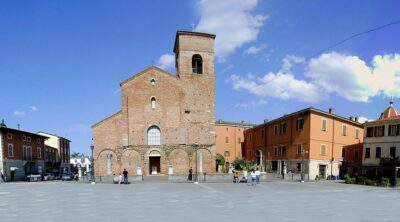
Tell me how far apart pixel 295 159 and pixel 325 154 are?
3.78 metres

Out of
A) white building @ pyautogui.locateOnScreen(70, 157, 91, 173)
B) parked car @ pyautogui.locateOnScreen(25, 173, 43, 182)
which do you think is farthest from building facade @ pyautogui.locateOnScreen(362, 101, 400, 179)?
parked car @ pyautogui.locateOnScreen(25, 173, 43, 182)

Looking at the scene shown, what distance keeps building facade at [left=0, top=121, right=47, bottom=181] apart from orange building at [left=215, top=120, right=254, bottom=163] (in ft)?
108

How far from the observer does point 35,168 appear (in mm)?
53625

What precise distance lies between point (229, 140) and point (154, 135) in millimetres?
24337

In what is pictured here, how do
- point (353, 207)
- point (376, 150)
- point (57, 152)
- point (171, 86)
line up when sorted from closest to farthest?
1. point (353, 207)
2. point (376, 150)
3. point (171, 86)
4. point (57, 152)

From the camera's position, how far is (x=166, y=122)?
144 feet

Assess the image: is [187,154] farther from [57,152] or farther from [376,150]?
[57,152]

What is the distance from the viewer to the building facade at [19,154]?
43.9 metres

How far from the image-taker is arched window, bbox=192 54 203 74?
4556cm

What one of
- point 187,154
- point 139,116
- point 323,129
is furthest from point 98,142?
point 323,129

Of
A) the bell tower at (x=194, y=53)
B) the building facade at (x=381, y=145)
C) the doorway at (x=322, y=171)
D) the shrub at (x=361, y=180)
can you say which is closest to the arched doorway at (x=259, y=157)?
the doorway at (x=322, y=171)

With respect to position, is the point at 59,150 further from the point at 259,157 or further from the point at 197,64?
the point at 259,157

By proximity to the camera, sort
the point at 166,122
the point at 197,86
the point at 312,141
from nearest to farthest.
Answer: the point at 312,141, the point at 166,122, the point at 197,86

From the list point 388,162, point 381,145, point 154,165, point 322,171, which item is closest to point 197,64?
point 154,165
